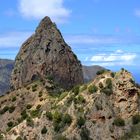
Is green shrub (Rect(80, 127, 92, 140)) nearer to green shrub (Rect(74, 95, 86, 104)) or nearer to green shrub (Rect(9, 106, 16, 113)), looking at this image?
green shrub (Rect(74, 95, 86, 104))

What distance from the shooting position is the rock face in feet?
457

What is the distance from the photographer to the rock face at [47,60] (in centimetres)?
13938

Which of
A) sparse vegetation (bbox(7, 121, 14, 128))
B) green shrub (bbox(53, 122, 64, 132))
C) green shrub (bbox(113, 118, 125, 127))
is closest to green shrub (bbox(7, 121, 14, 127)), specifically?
sparse vegetation (bbox(7, 121, 14, 128))

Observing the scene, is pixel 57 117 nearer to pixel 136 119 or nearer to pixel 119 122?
pixel 119 122

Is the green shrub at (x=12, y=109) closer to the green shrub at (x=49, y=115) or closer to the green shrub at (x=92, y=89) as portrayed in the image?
the green shrub at (x=49, y=115)

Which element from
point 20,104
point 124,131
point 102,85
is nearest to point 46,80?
point 20,104

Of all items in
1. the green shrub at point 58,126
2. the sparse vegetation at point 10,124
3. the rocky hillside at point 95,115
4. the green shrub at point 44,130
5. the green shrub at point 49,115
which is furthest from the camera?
the sparse vegetation at point 10,124

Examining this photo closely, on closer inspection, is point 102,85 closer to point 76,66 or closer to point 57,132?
point 57,132

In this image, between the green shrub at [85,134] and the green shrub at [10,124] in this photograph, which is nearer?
the green shrub at [85,134]

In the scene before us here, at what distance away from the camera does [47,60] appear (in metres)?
139

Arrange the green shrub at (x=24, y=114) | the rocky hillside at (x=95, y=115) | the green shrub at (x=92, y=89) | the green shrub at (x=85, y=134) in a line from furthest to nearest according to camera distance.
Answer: the green shrub at (x=24, y=114) < the green shrub at (x=92, y=89) < the rocky hillside at (x=95, y=115) < the green shrub at (x=85, y=134)

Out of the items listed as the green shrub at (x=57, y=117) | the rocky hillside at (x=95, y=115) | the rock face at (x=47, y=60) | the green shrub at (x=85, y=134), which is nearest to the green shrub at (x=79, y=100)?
the rocky hillside at (x=95, y=115)

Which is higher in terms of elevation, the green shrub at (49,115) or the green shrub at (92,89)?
the green shrub at (92,89)

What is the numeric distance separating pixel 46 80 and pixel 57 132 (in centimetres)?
5662
